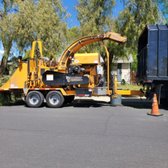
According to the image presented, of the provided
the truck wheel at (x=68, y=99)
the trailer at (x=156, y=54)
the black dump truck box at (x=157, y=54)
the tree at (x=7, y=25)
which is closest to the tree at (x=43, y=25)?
the tree at (x=7, y=25)

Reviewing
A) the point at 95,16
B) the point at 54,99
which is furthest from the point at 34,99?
the point at 95,16

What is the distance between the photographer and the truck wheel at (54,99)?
17.8 m

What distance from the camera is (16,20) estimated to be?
22000 mm

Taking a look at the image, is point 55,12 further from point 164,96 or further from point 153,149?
point 153,149

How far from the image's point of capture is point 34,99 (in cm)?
1808

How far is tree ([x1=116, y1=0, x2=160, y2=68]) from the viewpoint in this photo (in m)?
25.7

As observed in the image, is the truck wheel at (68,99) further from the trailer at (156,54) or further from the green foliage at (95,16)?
the green foliage at (95,16)

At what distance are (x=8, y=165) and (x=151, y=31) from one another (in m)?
10.5

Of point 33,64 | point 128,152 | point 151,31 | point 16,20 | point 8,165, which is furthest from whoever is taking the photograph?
point 16,20

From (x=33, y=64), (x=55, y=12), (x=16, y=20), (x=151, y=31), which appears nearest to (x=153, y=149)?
(x=151, y=31)

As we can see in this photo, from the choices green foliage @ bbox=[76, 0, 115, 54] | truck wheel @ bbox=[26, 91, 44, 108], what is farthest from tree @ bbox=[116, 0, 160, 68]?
truck wheel @ bbox=[26, 91, 44, 108]

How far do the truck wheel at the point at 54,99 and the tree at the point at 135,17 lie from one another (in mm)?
10092

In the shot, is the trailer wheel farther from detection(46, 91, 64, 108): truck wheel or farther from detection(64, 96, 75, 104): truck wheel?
detection(46, 91, 64, 108): truck wheel

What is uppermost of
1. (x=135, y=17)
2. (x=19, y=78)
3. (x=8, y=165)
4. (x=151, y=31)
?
(x=135, y=17)
